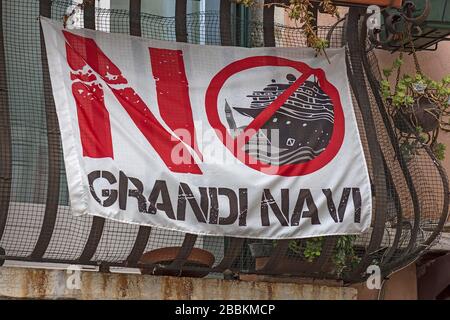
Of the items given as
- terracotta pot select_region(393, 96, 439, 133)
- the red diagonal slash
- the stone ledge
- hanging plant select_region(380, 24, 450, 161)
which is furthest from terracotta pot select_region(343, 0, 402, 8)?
the stone ledge

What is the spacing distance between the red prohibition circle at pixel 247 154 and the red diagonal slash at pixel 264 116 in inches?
2.8

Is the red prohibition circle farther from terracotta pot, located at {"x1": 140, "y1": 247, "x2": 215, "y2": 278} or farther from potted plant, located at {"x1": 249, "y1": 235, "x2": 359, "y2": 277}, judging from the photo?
terracotta pot, located at {"x1": 140, "y1": 247, "x2": 215, "y2": 278}

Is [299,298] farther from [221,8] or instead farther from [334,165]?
[221,8]

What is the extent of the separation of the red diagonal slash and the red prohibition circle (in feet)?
0.24

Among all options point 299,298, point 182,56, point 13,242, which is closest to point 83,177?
point 13,242

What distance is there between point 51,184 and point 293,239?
6.46ft

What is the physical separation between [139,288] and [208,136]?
132 cm

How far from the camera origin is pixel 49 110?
8.60 metres

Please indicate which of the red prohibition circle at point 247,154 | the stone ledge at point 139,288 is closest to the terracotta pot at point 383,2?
the red prohibition circle at point 247,154

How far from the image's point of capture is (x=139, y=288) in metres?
8.59

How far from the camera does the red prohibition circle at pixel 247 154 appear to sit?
887 cm

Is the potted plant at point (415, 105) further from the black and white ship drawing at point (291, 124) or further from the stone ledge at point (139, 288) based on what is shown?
the stone ledge at point (139, 288)

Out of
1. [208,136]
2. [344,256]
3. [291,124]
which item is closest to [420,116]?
[291,124]

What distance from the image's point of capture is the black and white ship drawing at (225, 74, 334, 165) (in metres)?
8.94
